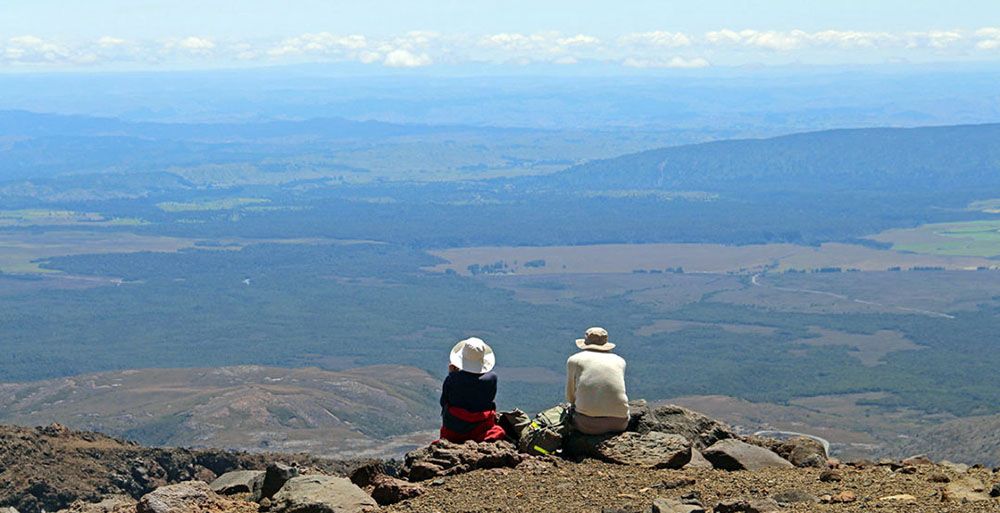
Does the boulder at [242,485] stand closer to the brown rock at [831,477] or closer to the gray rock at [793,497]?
the gray rock at [793,497]

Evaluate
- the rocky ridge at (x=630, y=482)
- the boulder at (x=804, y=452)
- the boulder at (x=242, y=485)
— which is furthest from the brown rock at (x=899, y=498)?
the boulder at (x=242, y=485)

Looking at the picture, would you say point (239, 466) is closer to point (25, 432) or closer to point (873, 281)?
point (25, 432)

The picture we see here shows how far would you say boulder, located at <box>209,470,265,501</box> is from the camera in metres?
17.4

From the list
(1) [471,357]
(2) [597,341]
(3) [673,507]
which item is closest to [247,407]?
(1) [471,357]

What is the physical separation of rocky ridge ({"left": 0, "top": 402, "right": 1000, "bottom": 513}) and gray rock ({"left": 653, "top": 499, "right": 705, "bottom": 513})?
13mm

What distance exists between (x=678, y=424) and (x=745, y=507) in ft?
15.5

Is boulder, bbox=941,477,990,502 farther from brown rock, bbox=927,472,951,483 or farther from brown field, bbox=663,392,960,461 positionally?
brown field, bbox=663,392,960,461

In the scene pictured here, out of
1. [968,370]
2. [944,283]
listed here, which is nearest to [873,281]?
[944,283]

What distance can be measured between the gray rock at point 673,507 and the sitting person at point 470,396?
12.2 ft

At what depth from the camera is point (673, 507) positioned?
14070mm

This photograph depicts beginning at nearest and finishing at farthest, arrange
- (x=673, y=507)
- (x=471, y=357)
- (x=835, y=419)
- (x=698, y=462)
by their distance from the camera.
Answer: (x=673, y=507) → (x=698, y=462) → (x=471, y=357) → (x=835, y=419)

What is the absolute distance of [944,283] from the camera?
533 feet

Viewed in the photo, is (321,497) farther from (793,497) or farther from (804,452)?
(804,452)

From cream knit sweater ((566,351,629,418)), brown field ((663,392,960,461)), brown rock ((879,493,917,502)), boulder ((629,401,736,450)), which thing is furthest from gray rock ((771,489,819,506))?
brown field ((663,392,960,461))
